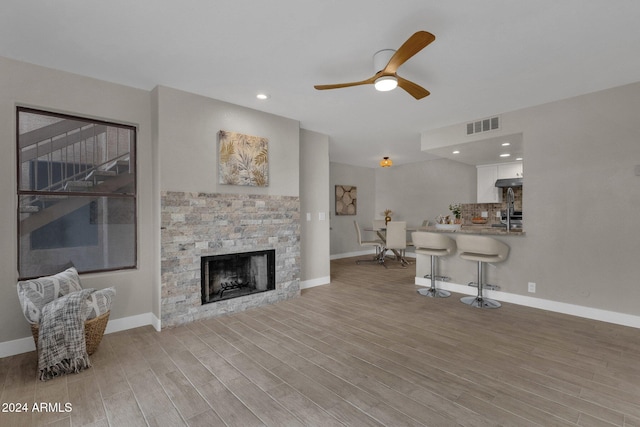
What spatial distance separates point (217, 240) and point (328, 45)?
2430 millimetres

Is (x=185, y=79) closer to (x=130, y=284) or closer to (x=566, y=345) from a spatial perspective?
(x=130, y=284)

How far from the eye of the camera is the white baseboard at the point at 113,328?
2.60 m

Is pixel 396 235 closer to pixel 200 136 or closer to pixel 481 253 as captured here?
pixel 481 253

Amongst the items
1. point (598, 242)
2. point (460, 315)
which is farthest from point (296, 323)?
point (598, 242)

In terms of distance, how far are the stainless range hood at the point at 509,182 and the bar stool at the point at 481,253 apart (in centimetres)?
258

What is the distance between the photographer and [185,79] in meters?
3.07

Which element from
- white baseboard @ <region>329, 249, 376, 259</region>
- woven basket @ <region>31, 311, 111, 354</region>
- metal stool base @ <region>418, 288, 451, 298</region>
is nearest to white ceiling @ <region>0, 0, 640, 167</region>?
woven basket @ <region>31, 311, 111, 354</region>

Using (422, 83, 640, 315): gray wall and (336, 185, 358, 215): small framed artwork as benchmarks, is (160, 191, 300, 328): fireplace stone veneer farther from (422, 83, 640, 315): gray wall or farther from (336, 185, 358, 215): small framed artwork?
(336, 185, 358, 215): small framed artwork

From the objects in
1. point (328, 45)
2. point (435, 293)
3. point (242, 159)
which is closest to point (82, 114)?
point (242, 159)

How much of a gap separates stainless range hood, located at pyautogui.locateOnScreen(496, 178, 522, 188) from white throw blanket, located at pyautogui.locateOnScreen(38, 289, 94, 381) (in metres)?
6.99

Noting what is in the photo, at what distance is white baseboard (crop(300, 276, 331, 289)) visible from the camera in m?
4.89

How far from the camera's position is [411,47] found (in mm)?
2145

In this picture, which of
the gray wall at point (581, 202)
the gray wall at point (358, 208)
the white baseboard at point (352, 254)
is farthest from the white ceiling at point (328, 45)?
the white baseboard at point (352, 254)

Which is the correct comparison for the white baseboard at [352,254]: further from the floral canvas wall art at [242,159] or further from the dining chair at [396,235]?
the floral canvas wall art at [242,159]
